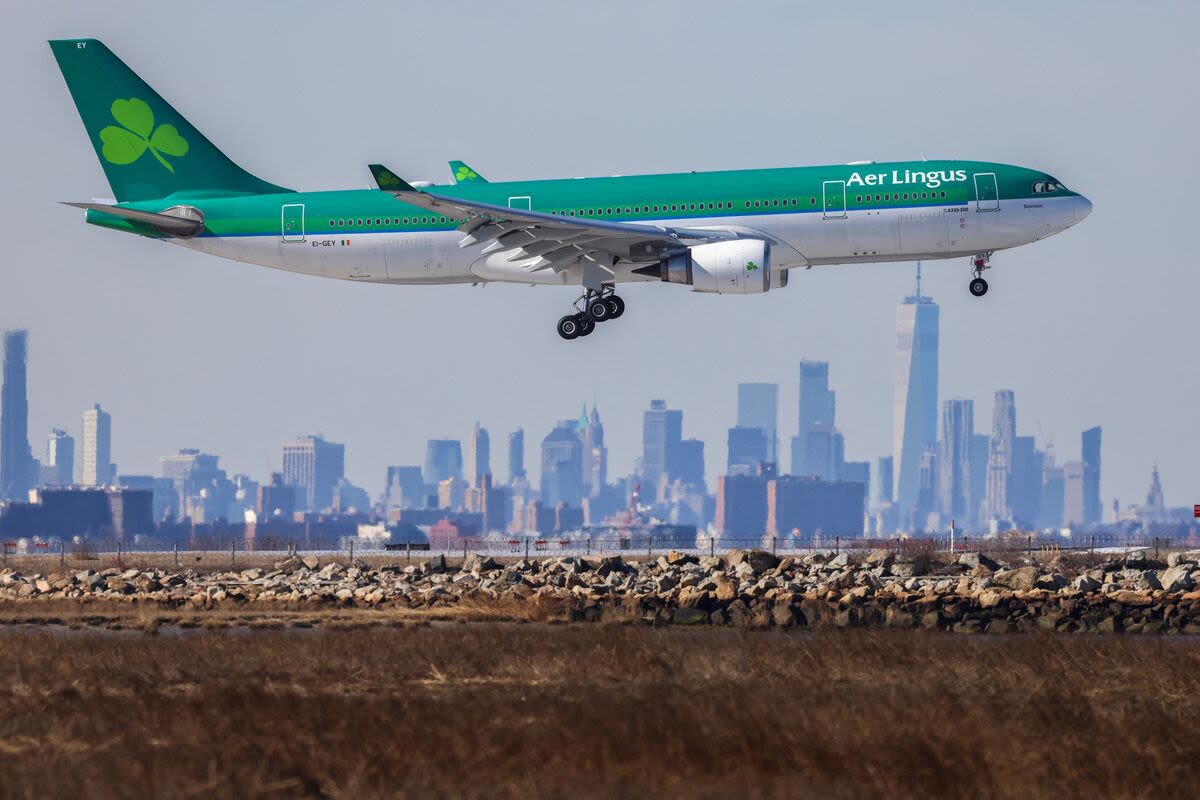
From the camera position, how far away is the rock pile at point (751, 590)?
34.1 metres

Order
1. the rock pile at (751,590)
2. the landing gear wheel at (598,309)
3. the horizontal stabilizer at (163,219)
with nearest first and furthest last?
the rock pile at (751,590) < the landing gear wheel at (598,309) < the horizontal stabilizer at (163,219)

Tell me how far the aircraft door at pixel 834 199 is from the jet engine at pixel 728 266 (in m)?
1.70

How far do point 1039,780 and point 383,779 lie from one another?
5.81m

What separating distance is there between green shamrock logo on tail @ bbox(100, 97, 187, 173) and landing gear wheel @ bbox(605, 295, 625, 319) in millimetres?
13368

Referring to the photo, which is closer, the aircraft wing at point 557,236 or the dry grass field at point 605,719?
the dry grass field at point 605,719

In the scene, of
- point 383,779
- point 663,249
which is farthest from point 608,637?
point 663,249

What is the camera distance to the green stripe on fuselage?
4453cm

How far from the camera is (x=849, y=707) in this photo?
18.9 metres

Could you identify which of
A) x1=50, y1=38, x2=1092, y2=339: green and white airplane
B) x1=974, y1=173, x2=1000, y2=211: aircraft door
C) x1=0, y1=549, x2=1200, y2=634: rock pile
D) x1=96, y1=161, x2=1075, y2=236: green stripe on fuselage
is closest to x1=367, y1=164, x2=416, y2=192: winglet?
x1=50, y1=38, x2=1092, y2=339: green and white airplane

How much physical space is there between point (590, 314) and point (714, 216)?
4.43 metres

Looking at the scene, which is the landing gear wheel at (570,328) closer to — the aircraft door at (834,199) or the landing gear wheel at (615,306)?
the landing gear wheel at (615,306)

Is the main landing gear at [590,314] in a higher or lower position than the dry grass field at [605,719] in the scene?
higher

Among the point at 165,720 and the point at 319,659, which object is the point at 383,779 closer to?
the point at 165,720

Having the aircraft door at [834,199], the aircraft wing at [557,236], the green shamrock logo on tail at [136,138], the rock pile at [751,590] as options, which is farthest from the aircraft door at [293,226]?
the aircraft door at [834,199]
